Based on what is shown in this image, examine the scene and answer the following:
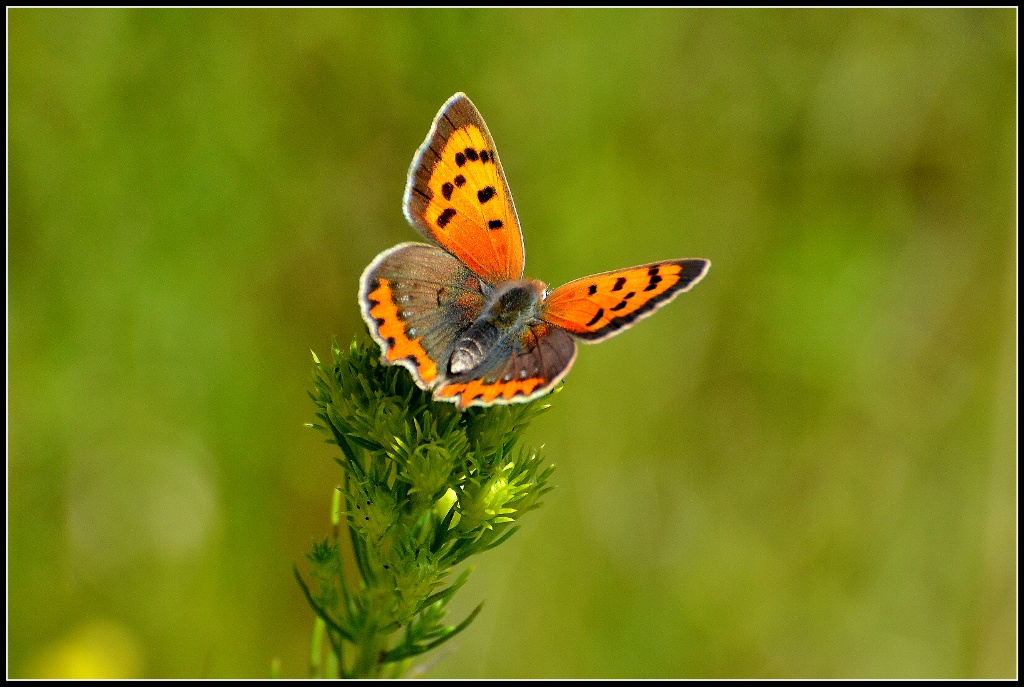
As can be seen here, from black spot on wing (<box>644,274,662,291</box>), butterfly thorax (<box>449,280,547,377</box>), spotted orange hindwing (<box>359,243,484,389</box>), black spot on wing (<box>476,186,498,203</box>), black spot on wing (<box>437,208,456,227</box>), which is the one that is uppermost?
black spot on wing (<box>476,186,498,203</box>)

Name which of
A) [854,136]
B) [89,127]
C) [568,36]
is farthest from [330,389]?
[854,136]

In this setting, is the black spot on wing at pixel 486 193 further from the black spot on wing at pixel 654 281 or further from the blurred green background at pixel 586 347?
the blurred green background at pixel 586 347

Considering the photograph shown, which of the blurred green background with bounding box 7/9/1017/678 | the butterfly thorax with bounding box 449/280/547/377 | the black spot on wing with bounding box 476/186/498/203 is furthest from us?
the blurred green background with bounding box 7/9/1017/678

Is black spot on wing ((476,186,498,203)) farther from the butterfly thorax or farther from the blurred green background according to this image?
the blurred green background

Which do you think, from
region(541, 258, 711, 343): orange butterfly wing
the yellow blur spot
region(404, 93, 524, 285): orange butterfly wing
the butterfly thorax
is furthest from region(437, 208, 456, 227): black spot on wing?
the yellow blur spot

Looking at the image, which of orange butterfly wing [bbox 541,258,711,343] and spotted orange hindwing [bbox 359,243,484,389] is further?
orange butterfly wing [bbox 541,258,711,343]

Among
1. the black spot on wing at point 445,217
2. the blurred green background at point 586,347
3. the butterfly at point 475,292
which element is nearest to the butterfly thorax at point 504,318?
the butterfly at point 475,292

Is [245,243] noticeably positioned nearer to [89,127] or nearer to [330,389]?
[89,127]

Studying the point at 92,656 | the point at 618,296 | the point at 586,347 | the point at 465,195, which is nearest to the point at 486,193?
the point at 465,195
